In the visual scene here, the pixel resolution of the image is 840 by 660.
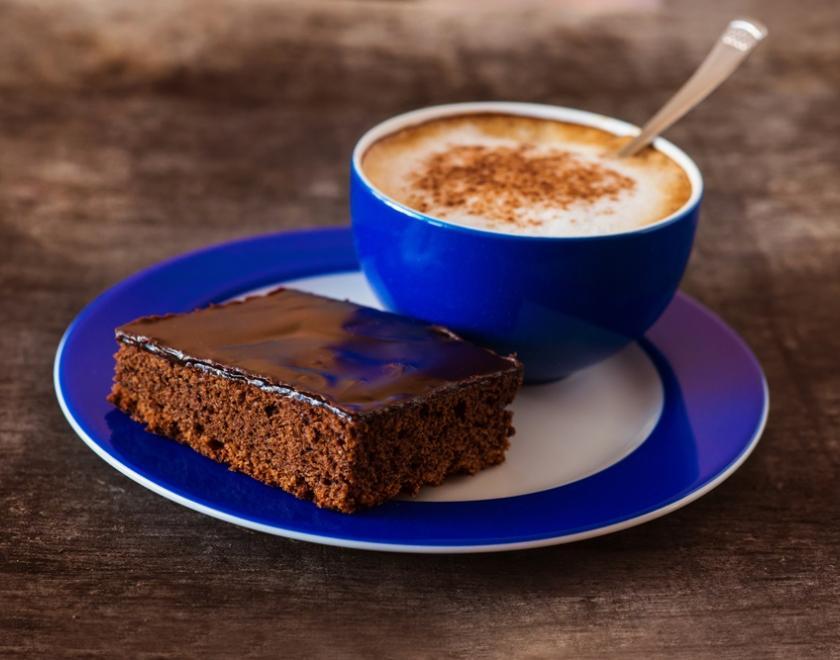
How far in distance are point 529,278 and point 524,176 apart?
269 millimetres

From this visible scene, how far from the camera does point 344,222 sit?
251cm

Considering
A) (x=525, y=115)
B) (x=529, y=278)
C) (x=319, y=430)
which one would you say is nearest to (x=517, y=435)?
(x=529, y=278)

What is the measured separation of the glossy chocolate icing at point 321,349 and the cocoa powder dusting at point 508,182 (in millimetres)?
224

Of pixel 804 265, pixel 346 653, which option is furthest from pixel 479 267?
pixel 804 265

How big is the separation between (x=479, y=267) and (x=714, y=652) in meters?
0.63

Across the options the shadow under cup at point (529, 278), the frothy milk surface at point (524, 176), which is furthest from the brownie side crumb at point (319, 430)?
the frothy milk surface at point (524, 176)

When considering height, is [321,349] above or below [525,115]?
below

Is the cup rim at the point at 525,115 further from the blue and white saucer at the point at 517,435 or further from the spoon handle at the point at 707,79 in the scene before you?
the blue and white saucer at the point at 517,435

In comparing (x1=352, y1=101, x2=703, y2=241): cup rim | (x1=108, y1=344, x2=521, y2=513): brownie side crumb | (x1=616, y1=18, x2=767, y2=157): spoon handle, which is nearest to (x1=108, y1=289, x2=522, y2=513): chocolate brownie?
(x1=108, y1=344, x2=521, y2=513): brownie side crumb

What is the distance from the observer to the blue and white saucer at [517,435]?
→ 1358 millimetres

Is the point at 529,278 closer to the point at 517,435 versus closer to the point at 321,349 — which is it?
the point at 517,435

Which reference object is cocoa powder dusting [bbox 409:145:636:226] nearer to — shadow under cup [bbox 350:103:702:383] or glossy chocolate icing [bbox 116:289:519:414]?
shadow under cup [bbox 350:103:702:383]

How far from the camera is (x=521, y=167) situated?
73.7 inches

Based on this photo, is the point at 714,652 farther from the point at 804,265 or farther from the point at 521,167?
the point at 804,265
